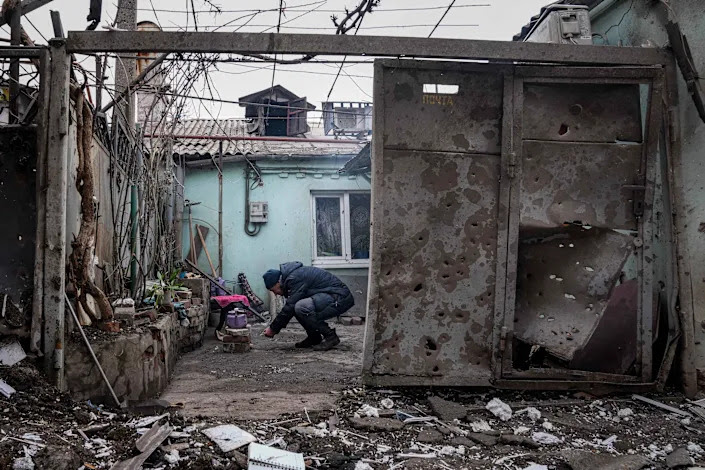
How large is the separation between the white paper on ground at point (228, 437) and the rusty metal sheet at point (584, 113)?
10.7 feet

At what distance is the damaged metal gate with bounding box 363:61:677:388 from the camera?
448cm

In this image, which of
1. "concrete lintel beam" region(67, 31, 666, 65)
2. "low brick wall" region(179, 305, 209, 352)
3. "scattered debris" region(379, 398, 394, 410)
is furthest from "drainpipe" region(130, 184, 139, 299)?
"scattered debris" region(379, 398, 394, 410)

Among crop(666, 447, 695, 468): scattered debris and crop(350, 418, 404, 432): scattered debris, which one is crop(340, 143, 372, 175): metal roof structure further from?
crop(666, 447, 695, 468): scattered debris

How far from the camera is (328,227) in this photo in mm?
12297

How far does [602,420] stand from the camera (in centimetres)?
409

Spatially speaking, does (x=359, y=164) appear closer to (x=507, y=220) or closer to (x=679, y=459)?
(x=507, y=220)

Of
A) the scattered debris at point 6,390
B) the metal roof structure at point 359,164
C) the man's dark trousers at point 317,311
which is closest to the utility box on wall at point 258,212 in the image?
the metal roof structure at point 359,164

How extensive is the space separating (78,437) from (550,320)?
3.61 m

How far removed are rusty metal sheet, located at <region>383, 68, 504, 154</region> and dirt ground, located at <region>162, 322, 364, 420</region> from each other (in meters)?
2.28

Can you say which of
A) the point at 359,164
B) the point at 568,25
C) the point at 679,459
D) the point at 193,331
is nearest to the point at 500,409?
the point at 679,459

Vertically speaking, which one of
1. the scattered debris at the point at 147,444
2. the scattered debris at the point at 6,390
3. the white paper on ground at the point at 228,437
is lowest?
the white paper on ground at the point at 228,437

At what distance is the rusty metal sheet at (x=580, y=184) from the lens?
456cm

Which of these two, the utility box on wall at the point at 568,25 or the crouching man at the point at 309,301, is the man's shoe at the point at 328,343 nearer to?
the crouching man at the point at 309,301

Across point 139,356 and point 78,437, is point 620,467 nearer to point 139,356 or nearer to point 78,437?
point 78,437
